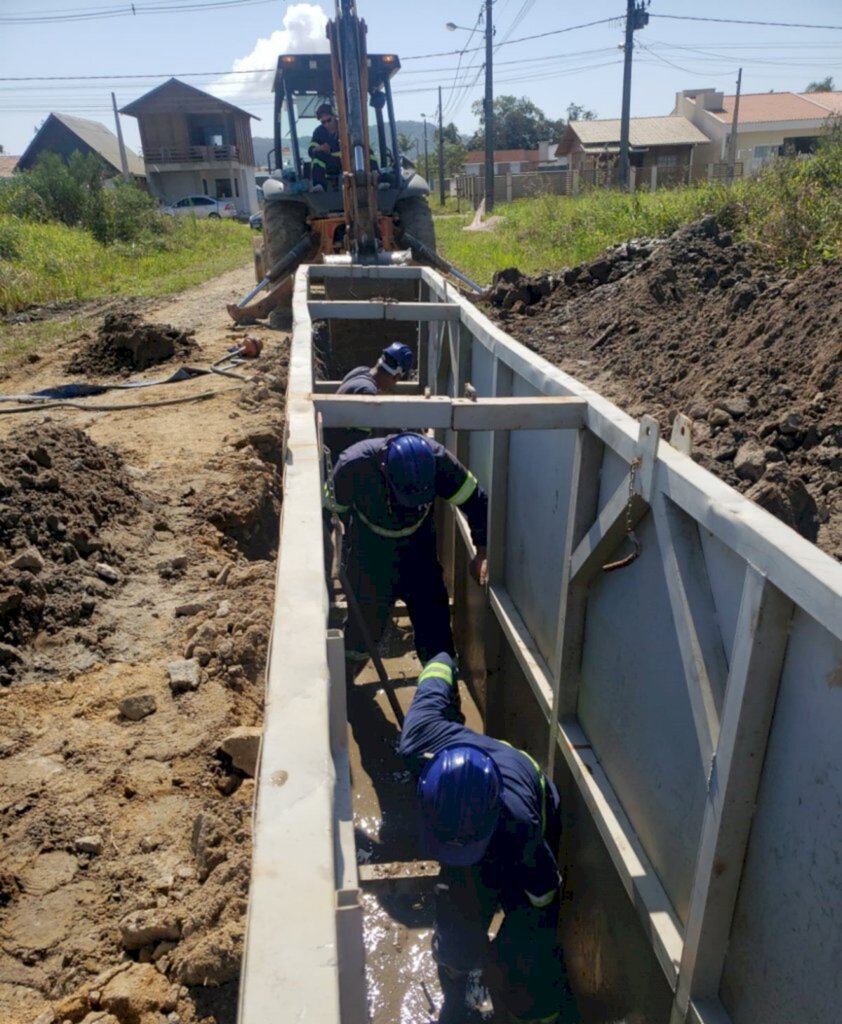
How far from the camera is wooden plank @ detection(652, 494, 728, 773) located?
2162mm

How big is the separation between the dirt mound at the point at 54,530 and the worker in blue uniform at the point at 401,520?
1.26 meters

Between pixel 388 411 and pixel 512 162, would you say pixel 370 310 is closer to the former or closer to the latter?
pixel 388 411

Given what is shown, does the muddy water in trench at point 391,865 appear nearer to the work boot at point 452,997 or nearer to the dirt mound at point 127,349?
the work boot at point 452,997

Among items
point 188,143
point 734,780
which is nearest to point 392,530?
point 734,780

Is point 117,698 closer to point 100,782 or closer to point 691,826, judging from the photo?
point 100,782

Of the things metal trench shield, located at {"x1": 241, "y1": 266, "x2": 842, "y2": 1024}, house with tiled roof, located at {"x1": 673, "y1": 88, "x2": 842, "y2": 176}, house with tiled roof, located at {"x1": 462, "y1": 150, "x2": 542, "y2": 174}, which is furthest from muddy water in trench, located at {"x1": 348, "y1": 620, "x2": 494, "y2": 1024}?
house with tiled roof, located at {"x1": 462, "y1": 150, "x2": 542, "y2": 174}

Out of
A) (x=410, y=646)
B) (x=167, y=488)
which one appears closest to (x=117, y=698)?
(x=167, y=488)

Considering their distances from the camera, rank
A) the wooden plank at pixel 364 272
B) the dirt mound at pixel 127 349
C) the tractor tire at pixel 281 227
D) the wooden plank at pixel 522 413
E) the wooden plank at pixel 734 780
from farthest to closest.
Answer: the tractor tire at pixel 281 227 < the dirt mound at pixel 127 349 < the wooden plank at pixel 364 272 < the wooden plank at pixel 522 413 < the wooden plank at pixel 734 780

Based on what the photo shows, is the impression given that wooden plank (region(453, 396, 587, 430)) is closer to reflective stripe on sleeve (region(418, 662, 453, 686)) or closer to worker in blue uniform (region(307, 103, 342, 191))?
reflective stripe on sleeve (region(418, 662, 453, 686))

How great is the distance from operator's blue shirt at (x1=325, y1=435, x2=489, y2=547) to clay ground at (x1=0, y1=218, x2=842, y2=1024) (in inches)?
23.4

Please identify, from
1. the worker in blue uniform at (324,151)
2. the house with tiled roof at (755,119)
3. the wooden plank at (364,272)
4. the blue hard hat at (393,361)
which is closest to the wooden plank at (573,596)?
the blue hard hat at (393,361)

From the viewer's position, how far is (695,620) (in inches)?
88.8

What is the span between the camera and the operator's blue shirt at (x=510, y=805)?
9.12 feet

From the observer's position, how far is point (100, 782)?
9.30ft
